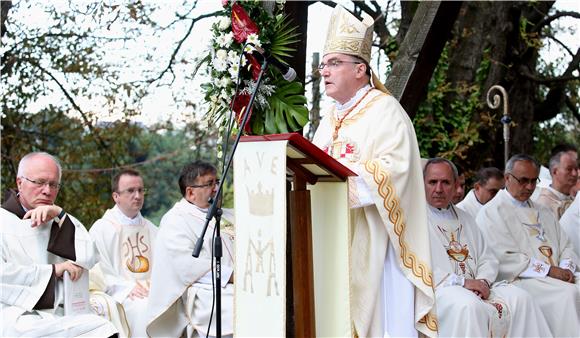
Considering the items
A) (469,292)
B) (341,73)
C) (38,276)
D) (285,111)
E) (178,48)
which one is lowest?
(469,292)

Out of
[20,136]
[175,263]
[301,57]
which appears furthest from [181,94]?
[301,57]

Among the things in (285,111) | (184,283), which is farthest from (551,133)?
(285,111)

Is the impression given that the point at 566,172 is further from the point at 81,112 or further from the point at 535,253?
the point at 81,112

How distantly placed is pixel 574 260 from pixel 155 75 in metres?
6.20

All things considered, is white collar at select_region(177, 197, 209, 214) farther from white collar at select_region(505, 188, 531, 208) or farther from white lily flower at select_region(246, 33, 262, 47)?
white lily flower at select_region(246, 33, 262, 47)

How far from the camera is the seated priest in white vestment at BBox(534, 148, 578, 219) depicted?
914cm

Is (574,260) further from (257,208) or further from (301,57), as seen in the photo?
(257,208)

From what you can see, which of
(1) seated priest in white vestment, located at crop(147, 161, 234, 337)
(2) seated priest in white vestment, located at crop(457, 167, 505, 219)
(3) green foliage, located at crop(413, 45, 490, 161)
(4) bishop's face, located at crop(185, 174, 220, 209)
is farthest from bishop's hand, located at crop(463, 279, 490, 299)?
(3) green foliage, located at crop(413, 45, 490, 161)

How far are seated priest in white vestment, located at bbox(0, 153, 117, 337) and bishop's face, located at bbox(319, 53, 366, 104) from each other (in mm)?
2031

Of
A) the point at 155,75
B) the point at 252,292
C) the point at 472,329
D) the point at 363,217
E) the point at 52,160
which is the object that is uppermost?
the point at 155,75

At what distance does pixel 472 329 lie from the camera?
21.4 ft

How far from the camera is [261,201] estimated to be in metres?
4.54

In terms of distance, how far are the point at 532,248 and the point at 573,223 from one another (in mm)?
882

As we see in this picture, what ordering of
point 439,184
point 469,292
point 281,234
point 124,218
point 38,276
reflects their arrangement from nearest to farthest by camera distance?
point 281,234 → point 38,276 → point 469,292 → point 439,184 → point 124,218
